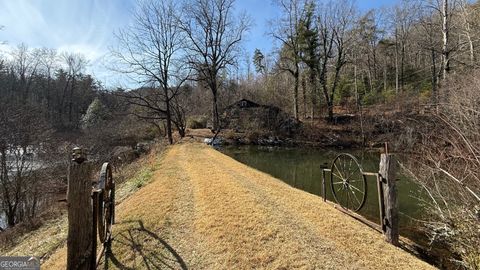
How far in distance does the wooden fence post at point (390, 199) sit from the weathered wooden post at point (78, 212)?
4.92m

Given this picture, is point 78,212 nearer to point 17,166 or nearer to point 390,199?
point 390,199

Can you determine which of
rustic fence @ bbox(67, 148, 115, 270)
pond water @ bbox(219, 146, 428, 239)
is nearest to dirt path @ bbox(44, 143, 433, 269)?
rustic fence @ bbox(67, 148, 115, 270)

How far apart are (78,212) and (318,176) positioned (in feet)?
39.0

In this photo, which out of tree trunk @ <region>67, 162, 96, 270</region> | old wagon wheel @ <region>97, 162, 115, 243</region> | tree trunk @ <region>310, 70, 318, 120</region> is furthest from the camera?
tree trunk @ <region>310, 70, 318, 120</region>

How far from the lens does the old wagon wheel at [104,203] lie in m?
4.59

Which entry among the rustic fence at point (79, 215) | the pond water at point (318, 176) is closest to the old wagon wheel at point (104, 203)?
the rustic fence at point (79, 215)

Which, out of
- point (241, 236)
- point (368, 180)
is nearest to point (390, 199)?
point (241, 236)

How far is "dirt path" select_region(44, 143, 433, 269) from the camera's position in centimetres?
469

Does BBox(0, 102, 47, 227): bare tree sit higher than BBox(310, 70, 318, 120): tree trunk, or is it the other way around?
BBox(310, 70, 318, 120): tree trunk

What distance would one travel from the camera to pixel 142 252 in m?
5.13

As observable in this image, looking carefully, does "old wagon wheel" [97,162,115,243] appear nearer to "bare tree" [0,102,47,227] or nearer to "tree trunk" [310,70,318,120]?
"bare tree" [0,102,47,227]

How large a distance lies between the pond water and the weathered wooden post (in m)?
6.58

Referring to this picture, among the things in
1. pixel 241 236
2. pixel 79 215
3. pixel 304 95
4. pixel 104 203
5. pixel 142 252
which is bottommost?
pixel 142 252

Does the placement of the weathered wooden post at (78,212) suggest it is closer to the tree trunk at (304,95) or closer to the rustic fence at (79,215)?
the rustic fence at (79,215)
